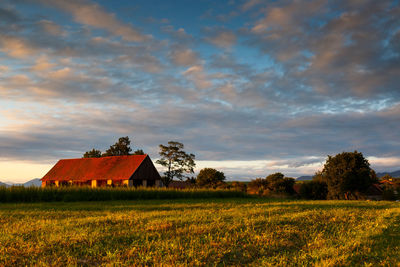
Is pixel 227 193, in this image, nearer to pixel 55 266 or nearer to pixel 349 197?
pixel 349 197

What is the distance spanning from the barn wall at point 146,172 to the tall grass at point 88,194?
18135mm

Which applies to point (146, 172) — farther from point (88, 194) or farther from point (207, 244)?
point (207, 244)

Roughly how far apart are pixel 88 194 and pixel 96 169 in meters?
26.5

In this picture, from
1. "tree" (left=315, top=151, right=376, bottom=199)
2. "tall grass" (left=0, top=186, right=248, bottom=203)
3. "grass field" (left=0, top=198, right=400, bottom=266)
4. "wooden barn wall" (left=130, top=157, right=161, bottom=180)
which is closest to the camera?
"grass field" (left=0, top=198, right=400, bottom=266)

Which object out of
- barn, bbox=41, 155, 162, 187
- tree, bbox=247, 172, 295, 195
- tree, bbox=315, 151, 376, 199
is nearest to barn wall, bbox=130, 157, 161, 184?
barn, bbox=41, 155, 162, 187

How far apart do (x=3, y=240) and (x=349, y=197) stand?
4998 centimetres

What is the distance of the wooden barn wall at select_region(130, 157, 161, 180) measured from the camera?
170ft

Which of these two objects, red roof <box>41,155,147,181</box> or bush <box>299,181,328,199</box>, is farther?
bush <box>299,181,328,199</box>

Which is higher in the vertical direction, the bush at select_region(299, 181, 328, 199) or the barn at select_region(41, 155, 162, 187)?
the barn at select_region(41, 155, 162, 187)

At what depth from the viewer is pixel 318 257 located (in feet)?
21.9

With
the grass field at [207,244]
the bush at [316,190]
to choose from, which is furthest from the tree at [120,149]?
the grass field at [207,244]

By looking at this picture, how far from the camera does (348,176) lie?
48281 millimetres

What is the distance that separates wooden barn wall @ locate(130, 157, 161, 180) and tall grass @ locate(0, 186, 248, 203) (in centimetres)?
1821

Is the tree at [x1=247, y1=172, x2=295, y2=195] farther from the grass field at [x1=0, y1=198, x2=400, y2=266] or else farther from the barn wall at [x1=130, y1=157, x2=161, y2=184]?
the grass field at [x1=0, y1=198, x2=400, y2=266]
